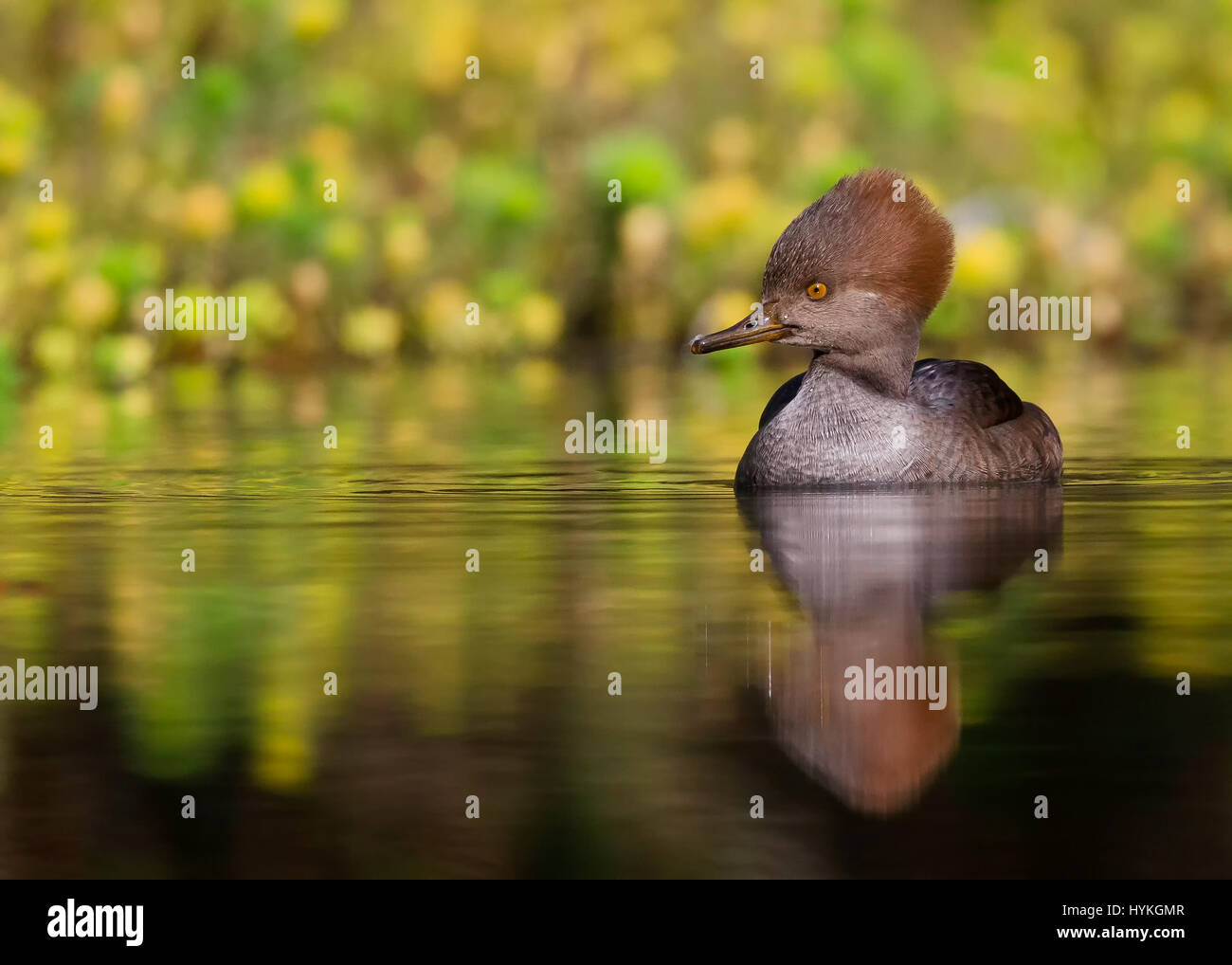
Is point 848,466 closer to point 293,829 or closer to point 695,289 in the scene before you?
point 293,829

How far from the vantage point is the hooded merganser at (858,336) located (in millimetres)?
10539

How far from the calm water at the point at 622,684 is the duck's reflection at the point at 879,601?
0.7 inches

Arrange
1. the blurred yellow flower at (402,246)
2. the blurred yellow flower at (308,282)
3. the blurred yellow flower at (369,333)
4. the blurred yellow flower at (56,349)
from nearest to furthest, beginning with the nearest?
the blurred yellow flower at (56,349), the blurred yellow flower at (308,282), the blurred yellow flower at (369,333), the blurred yellow flower at (402,246)

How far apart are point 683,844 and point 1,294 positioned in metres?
14.2

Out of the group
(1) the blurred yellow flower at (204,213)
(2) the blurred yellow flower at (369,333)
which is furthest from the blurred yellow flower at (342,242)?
(1) the blurred yellow flower at (204,213)

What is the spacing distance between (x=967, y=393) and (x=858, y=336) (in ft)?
2.02

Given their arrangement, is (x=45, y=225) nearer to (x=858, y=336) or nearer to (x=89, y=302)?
(x=89, y=302)

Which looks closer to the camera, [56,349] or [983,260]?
[56,349]

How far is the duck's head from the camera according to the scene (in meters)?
10.5

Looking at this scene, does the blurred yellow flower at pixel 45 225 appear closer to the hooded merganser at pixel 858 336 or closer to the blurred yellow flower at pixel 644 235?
the blurred yellow flower at pixel 644 235

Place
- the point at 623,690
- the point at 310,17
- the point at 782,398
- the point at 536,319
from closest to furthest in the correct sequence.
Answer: the point at 623,690, the point at 782,398, the point at 310,17, the point at 536,319

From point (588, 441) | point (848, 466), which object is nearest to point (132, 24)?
point (588, 441)

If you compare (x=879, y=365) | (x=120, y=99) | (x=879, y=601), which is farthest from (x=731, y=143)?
(x=879, y=601)

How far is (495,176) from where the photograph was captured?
20359 millimetres
